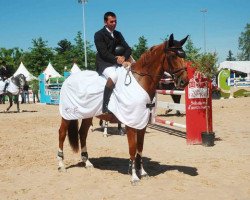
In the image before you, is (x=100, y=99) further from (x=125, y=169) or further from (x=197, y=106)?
(x=197, y=106)

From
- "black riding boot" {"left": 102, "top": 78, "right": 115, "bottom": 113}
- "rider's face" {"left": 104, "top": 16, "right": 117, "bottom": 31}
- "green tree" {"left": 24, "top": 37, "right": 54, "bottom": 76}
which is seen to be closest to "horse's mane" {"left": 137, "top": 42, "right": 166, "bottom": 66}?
"black riding boot" {"left": 102, "top": 78, "right": 115, "bottom": 113}

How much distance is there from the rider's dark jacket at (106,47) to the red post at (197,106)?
10.2ft

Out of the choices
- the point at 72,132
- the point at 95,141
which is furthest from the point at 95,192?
the point at 95,141

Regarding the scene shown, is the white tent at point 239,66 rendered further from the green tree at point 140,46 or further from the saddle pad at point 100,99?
the saddle pad at point 100,99

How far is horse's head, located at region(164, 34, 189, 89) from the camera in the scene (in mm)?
5465

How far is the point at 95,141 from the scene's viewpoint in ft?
33.1

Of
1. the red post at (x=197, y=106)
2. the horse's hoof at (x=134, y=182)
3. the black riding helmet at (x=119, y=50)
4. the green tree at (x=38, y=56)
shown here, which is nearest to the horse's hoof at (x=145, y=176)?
the horse's hoof at (x=134, y=182)

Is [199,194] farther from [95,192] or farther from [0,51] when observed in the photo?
[0,51]

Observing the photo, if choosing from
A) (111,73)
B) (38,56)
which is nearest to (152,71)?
(111,73)

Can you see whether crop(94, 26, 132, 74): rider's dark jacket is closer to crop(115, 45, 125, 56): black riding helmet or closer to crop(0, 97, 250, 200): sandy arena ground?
crop(115, 45, 125, 56): black riding helmet

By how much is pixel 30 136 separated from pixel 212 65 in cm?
614

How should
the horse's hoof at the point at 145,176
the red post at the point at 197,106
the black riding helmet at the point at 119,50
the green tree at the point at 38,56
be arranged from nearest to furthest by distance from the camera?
the horse's hoof at the point at 145,176 < the black riding helmet at the point at 119,50 < the red post at the point at 197,106 < the green tree at the point at 38,56

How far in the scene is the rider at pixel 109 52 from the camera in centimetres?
604

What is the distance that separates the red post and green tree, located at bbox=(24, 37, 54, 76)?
5538 cm
